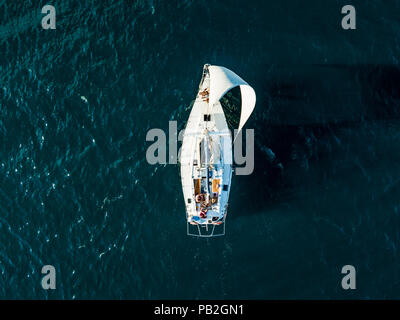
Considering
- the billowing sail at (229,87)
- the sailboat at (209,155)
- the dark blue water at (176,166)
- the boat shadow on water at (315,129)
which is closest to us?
the billowing sail at (229,87)

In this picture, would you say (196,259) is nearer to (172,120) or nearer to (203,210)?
(203,210)

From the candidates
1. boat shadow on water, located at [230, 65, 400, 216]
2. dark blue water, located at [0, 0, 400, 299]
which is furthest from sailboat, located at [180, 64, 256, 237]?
boat shadow on water, located at [230, 65, 400, 216]

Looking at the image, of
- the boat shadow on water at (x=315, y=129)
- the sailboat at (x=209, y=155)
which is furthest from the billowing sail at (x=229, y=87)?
the boat shadow on water at (x=315, y=129)

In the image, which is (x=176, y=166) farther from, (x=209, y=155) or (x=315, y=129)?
(x=315, y=129)

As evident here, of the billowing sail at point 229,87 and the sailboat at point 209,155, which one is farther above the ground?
the billowing sail at point 229,87

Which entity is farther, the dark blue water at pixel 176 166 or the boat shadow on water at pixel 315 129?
the boat shadow on water at pixel 315 129

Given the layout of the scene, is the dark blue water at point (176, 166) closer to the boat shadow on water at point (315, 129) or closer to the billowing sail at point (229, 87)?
the boat shadow on water at point (315, 129)

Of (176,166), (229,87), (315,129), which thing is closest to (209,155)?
(176,166)
